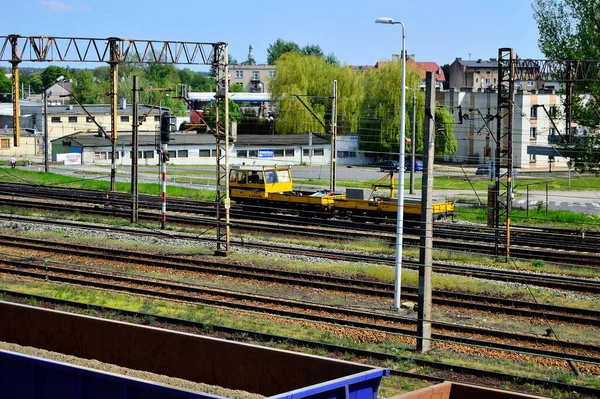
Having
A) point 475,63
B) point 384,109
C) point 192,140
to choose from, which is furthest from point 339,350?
point 475,63

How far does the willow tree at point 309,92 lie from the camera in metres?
71.1

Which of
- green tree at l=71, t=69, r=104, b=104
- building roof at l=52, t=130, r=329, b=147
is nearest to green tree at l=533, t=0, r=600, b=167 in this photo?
building roof at l=52, t=130, r=329, b=147

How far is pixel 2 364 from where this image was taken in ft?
37.2

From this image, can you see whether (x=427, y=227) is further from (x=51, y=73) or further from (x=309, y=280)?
(x=51, y=73)

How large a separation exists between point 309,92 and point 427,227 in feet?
199

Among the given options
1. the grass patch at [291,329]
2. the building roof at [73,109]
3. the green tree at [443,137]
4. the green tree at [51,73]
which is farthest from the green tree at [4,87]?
the grass patch at [291,329]

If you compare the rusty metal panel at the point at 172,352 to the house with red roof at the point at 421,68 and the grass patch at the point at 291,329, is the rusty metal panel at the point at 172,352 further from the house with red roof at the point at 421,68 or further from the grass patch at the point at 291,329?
the house with red roof at the point at 421,68

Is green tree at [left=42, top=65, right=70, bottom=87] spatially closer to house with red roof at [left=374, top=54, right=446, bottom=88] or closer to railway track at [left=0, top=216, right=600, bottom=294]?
house with red roof at [left=374, top=54, right=446, bottom=88]

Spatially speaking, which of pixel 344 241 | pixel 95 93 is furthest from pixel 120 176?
pixel 95 93

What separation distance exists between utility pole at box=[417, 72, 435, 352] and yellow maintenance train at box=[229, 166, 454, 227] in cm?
1523

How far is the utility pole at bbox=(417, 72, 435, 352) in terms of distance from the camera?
15.4m

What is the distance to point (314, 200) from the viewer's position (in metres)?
35.6

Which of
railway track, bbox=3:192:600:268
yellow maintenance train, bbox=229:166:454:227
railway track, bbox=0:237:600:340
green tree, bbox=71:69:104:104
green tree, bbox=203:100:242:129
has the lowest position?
railway track, bbox=0:237:600:340

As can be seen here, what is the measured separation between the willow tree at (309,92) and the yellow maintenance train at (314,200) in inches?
1249
